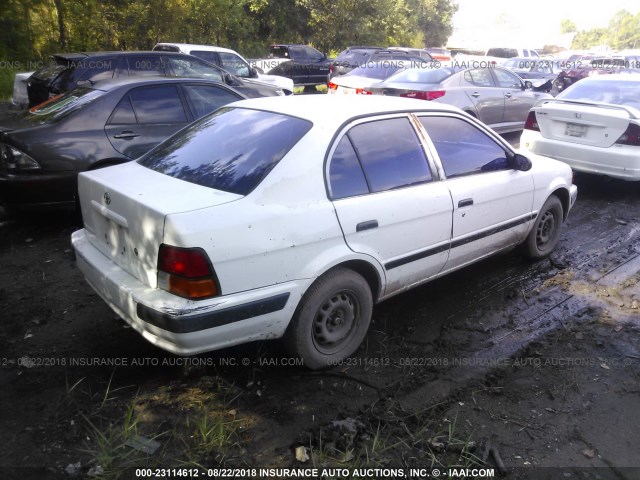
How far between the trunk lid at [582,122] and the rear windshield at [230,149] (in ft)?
16.3

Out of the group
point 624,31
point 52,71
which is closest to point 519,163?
point 52,71

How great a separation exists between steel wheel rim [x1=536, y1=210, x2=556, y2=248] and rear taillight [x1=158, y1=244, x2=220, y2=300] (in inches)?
137

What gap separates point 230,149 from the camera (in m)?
3.41

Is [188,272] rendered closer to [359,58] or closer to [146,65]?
[146,65]

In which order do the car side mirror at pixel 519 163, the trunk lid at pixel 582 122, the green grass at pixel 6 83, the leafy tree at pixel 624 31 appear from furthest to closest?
1. the leafy tree at pixel 624 31
2. the green grass at pixel 6 83
3. the trunk lid at pixel 582 122
4. the car side mirror at pixel 519 163

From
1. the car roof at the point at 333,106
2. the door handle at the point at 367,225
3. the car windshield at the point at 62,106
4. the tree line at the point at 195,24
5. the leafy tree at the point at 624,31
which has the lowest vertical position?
the door handle at the point at 367,225

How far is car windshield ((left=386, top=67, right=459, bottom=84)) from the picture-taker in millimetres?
9383

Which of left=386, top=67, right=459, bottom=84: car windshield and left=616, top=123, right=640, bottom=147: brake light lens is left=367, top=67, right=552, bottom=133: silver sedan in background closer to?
left=386, top=67, right=459, bottom=84: car windshield

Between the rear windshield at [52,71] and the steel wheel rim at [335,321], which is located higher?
the rear windshield at [52,71]

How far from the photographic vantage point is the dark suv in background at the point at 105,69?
826cm

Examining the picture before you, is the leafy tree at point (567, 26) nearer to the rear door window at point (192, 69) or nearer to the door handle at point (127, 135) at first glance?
the rear door window at point (192, 69)

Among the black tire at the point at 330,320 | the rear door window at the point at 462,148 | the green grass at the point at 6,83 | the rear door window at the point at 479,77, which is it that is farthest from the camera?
the green grass at the point at 6,83

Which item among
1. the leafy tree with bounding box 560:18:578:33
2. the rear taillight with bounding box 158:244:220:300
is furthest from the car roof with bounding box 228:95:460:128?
the leafy tree with bounding box 560:18:578:33

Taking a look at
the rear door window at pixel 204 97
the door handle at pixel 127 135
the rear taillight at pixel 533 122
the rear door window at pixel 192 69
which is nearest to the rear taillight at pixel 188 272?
the door handle at pixel 127 135
